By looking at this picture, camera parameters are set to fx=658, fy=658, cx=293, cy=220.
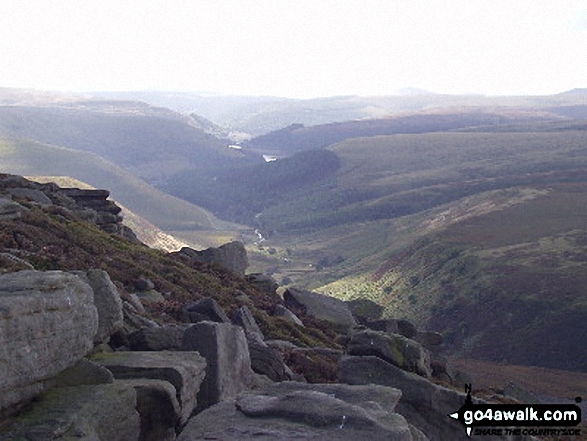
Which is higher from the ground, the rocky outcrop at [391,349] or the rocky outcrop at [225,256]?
the rocky outcrop at [391,349]

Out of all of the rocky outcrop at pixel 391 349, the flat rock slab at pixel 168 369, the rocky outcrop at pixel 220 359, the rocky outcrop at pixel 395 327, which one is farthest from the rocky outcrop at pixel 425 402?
the rocky outcrop at pixel 395 327

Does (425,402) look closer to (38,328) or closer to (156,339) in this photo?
(156,339)

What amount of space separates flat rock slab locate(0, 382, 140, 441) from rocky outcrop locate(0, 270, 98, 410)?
511mm

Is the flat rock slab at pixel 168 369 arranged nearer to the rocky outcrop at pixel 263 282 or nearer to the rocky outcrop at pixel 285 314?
the rocky outcrop at pixel 285 314

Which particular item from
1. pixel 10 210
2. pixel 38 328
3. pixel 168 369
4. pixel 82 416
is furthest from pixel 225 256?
pixel 82 416

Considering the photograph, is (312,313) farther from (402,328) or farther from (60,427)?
(60,427)

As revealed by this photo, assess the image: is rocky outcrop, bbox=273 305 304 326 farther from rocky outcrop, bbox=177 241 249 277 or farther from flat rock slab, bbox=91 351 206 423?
flat rock slab, bbox=91 351 206 423

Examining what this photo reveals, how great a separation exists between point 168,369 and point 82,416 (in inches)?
150

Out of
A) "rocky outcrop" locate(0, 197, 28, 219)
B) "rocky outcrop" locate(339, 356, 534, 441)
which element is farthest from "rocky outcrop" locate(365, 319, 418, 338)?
"rocky outcrop" locate(0, 197, 28, 219)

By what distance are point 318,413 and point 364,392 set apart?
3435 millimetres

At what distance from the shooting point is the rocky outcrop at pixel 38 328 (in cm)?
1362

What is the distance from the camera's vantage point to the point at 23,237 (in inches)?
1455

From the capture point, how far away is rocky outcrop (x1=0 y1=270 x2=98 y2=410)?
1362cm

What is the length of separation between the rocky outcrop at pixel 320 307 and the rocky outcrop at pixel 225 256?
7152 millimetres
